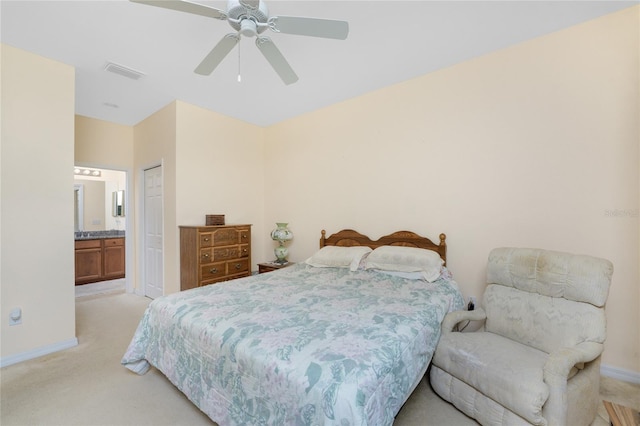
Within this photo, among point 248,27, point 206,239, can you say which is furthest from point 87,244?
point 248,27

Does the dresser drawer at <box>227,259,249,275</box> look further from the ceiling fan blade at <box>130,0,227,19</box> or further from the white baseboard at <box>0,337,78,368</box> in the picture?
the ceiling fan blade at <box>130,0,227,19</box>

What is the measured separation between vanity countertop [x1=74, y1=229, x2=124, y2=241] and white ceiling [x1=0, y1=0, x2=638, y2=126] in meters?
2.92

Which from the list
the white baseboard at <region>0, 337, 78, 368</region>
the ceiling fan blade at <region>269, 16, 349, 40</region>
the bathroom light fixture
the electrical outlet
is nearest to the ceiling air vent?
the ceiling fan blade at <region>269, 16, 349, 40</region>

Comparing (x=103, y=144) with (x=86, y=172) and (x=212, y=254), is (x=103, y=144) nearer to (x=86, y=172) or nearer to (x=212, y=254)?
(x=86, y=172)

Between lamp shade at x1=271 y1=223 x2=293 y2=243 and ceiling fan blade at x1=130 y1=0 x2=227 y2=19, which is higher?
ceiling fan blade at x1=130 y1=0 x2=227 y2=19

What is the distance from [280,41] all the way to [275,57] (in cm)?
61

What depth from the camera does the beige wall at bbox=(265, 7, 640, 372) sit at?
6.95 ft

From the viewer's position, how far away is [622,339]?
2.13 meters

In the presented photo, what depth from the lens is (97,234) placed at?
568cm

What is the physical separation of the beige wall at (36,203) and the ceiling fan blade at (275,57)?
2309 mm

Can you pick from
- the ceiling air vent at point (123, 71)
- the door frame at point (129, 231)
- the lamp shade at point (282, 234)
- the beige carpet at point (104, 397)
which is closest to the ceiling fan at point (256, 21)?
the ceiling air vent at point (123, 71)

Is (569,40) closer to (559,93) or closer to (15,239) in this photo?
(559,93)

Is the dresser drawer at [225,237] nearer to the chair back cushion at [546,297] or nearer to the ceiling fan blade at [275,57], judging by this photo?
the ceiling fan blade at [275,57]

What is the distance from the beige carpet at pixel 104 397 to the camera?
5.79 ft
